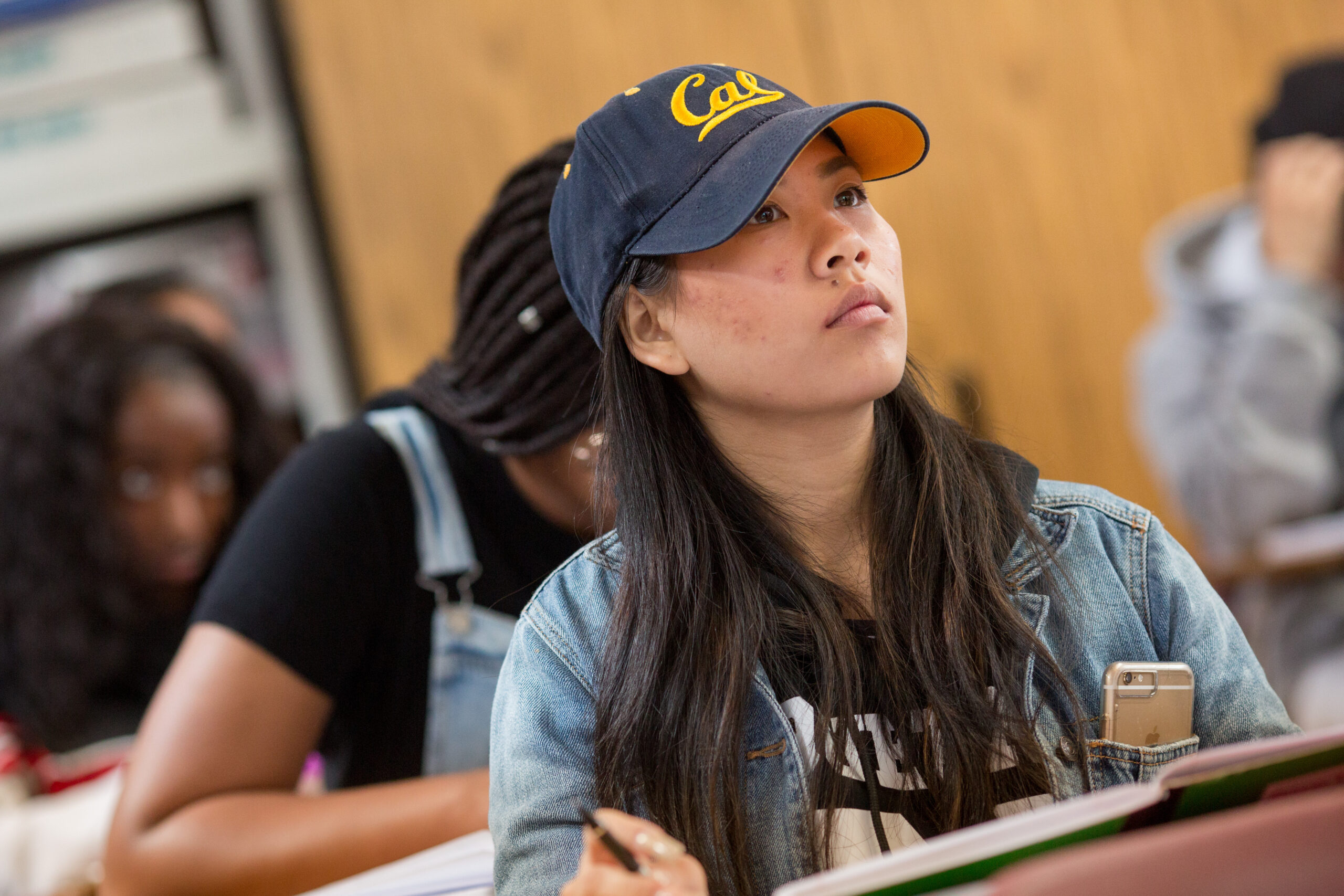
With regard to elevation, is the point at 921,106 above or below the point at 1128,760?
above

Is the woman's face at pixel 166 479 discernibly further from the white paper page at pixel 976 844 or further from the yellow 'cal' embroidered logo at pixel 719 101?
the white paper page at pixel 976 844

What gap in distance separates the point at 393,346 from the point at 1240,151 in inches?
74.4

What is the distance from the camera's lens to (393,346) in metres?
2.56

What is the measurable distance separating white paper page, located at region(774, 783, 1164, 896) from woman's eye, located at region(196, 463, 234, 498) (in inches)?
57.1

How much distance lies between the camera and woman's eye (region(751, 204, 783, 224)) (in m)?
0.74

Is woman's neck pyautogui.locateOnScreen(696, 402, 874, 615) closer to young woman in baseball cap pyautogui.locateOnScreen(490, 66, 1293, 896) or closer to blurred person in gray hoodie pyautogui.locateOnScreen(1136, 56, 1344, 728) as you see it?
young woman in baseball cap pyautogui.locateOnScreen(490, 66, 1293, 896)

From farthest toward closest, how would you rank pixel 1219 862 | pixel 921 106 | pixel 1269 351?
pixel 921 106 < pixel 1269 351 < pixel 1219 862

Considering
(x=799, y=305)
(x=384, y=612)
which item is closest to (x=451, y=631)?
(x=384, y=612)

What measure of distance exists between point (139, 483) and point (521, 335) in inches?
36.8

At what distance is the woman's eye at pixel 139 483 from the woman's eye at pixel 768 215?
1.32 metres

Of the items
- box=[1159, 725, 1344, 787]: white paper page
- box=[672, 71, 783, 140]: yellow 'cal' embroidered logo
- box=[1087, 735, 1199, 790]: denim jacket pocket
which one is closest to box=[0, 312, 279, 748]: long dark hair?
box=[672, 71, 783, 140]: yellow 'cal' embroidered logo

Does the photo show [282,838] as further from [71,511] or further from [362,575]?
[71,511]

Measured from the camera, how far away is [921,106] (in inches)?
98.8

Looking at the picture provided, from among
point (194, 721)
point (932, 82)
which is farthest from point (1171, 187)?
point (194, 721)
